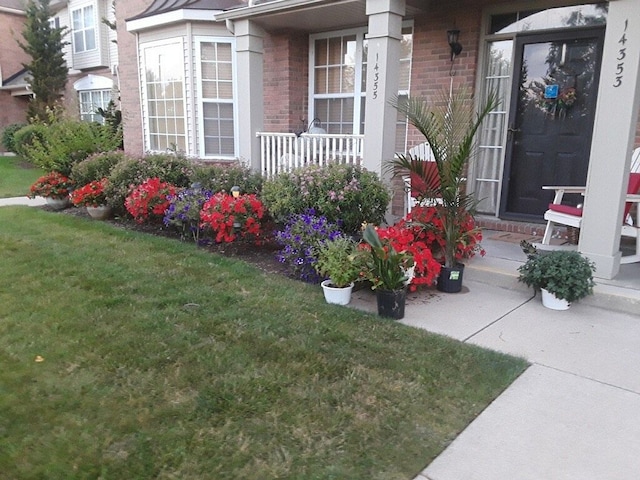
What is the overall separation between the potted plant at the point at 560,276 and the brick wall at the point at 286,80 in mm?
4946

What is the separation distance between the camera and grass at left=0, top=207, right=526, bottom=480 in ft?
7.27

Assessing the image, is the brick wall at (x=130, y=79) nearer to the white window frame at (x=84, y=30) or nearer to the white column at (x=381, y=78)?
the white column at (x=381, y=78)

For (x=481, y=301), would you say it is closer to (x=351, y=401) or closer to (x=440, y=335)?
(x=440, y=335)

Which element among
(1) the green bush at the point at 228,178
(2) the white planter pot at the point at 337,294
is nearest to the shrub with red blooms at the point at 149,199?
(1) the green bush at the point at 228,178

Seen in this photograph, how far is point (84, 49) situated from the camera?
17.3 m

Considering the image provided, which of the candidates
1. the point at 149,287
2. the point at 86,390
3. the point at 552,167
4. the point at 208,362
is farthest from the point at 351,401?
the point at 552,167

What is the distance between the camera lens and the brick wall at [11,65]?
20375 millimetres

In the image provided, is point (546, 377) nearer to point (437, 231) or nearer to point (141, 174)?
point (437, 231)

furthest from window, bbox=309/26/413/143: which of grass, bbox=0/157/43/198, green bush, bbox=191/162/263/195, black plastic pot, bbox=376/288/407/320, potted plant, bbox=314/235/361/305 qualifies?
grass, bbox=0/157/43/198

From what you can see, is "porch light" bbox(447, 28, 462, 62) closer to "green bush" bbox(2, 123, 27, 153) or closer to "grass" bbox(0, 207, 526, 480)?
"grass" bbox(0, 207, 526, 480)

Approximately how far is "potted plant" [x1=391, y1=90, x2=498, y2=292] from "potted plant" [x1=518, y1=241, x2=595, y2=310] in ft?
2.04

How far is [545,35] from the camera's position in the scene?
5633mm

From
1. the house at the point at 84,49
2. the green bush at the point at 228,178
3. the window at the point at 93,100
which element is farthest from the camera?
the house at the point at 84,49

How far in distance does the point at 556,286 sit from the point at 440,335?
3.62 ft
